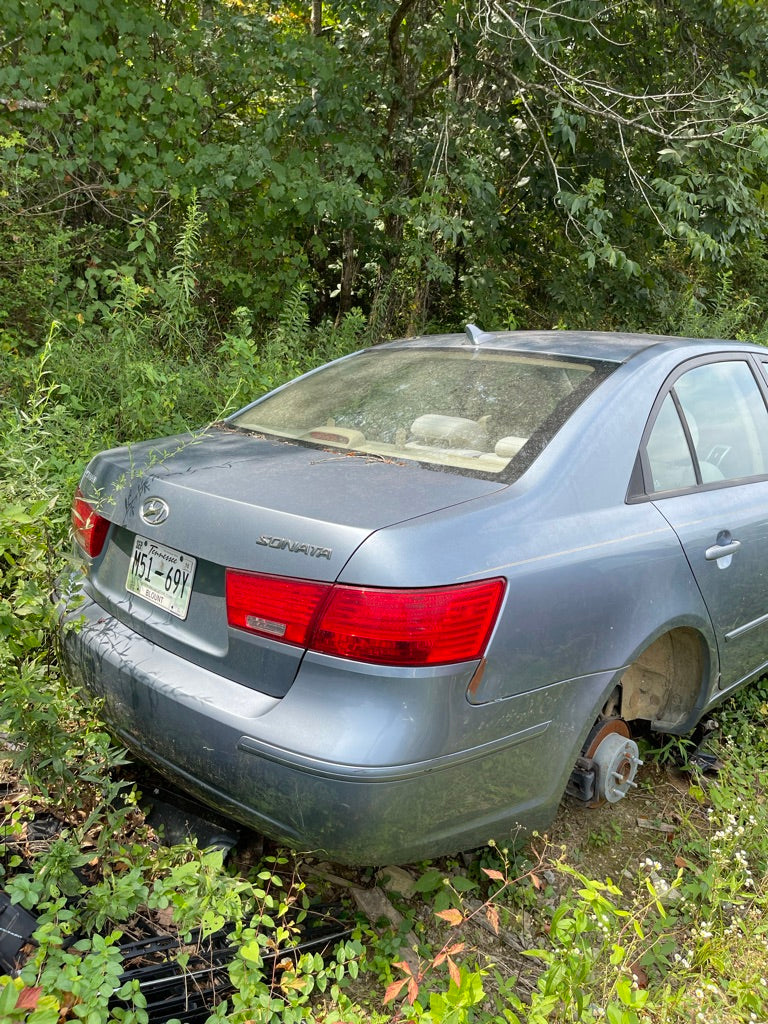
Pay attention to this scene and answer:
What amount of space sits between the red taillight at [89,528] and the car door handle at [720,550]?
6.23 ft

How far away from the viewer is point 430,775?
194 cm

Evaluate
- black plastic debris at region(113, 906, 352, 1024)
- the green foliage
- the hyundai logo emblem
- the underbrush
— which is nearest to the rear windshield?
the hyundai logo emblem

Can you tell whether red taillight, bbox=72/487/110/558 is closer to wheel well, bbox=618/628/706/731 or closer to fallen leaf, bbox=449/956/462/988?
fallen leaf, bbox=449/956/462/988

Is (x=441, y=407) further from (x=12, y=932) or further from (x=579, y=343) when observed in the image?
(x=12, y=932)

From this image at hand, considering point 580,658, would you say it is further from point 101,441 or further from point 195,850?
point 101,441

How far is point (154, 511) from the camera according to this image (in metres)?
2.34

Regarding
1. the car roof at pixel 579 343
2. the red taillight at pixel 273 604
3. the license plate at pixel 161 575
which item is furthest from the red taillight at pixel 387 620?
the car roof at pixel 579 343

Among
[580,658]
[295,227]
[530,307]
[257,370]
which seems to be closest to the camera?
[580,658]

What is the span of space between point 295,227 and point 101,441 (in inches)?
145

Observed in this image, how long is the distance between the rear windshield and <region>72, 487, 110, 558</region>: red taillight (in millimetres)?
623

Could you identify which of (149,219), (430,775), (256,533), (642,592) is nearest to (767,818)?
(642,592)

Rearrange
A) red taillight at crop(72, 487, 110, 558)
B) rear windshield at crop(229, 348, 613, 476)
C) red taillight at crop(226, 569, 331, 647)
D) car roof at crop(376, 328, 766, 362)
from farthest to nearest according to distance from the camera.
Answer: car roof at crop(376, 328, 766, 362) → red taillight at crop(72, 487, 110, 558) → rear windshield at crop(229, 348, 613, 476) → red taillight at crop(226, 569, 331, 647)

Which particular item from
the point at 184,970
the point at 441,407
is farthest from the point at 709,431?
the point at 184,970

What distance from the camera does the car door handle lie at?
276 cm
